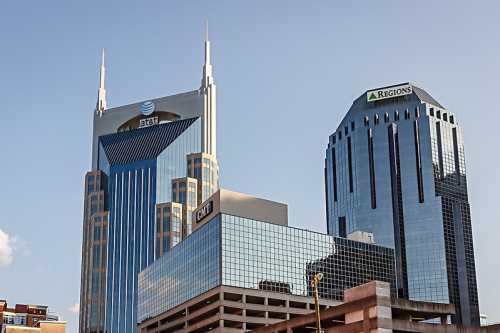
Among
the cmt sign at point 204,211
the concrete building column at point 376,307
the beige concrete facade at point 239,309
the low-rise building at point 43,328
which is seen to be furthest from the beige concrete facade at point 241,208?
the concrete building column at point 376,307

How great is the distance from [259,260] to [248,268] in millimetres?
3736

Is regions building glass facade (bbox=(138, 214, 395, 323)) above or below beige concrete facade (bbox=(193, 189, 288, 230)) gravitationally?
below

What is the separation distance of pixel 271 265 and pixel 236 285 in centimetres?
1105

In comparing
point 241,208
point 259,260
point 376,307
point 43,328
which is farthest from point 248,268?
point 376,307

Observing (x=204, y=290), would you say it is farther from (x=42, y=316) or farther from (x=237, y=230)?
(x=42, y=316)

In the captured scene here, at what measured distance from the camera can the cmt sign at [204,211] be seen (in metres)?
185

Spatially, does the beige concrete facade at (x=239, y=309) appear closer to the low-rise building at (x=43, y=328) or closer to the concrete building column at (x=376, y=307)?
the low-rise building at (x=43, y=328)

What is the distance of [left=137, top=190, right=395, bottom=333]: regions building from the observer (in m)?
174

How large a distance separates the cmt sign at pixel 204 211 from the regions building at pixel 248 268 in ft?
0.74

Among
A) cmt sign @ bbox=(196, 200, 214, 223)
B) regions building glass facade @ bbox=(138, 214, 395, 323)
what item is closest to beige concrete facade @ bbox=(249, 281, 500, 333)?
regions building glass facade @ bbox=(138, 214, 395, 323)

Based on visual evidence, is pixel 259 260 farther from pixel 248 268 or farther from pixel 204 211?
pixel 204 211

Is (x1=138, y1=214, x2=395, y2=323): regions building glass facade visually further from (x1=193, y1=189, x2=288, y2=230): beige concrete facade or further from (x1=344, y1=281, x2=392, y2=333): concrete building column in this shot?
(x1=344, y1=281, x2=392, y2=333): concrete building column

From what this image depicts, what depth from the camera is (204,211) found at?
18850cm

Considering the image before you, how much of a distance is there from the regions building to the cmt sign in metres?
0.23
